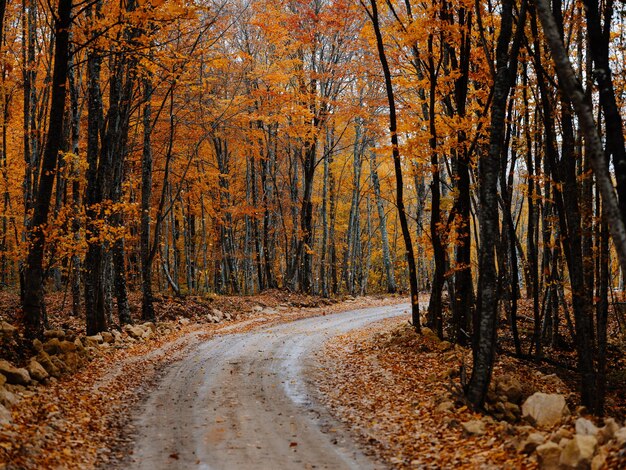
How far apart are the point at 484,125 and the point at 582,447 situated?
7.75 meters

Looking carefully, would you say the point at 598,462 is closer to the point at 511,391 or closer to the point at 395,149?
the point at 511,391

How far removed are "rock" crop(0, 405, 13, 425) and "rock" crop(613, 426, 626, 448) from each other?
7.40 m

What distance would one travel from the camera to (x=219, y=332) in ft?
61.6

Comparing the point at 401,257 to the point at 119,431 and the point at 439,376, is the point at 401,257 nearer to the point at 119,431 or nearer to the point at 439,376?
the point at 439,376

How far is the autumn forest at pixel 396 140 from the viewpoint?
946cm

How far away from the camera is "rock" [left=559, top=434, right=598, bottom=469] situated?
18.9 feet

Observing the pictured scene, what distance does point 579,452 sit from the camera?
582cm

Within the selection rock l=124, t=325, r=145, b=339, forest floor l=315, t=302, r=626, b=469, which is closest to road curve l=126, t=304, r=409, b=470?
forest floor l=315, t=302, r=626, b=469

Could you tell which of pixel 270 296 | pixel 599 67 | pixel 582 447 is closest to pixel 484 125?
pixel 599 67

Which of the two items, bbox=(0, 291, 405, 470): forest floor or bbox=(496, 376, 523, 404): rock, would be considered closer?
bbox=(0, 291, 405, 470): forest floor

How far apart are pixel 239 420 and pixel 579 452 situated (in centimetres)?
500

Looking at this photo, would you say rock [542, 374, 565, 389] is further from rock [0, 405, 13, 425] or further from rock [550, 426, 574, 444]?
rock [0, 405, 13, 425]

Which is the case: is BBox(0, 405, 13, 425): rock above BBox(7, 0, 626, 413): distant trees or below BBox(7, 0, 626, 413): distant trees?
below

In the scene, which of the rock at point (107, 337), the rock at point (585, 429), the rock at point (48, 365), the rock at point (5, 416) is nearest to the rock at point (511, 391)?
the rock at point (585, 429)
